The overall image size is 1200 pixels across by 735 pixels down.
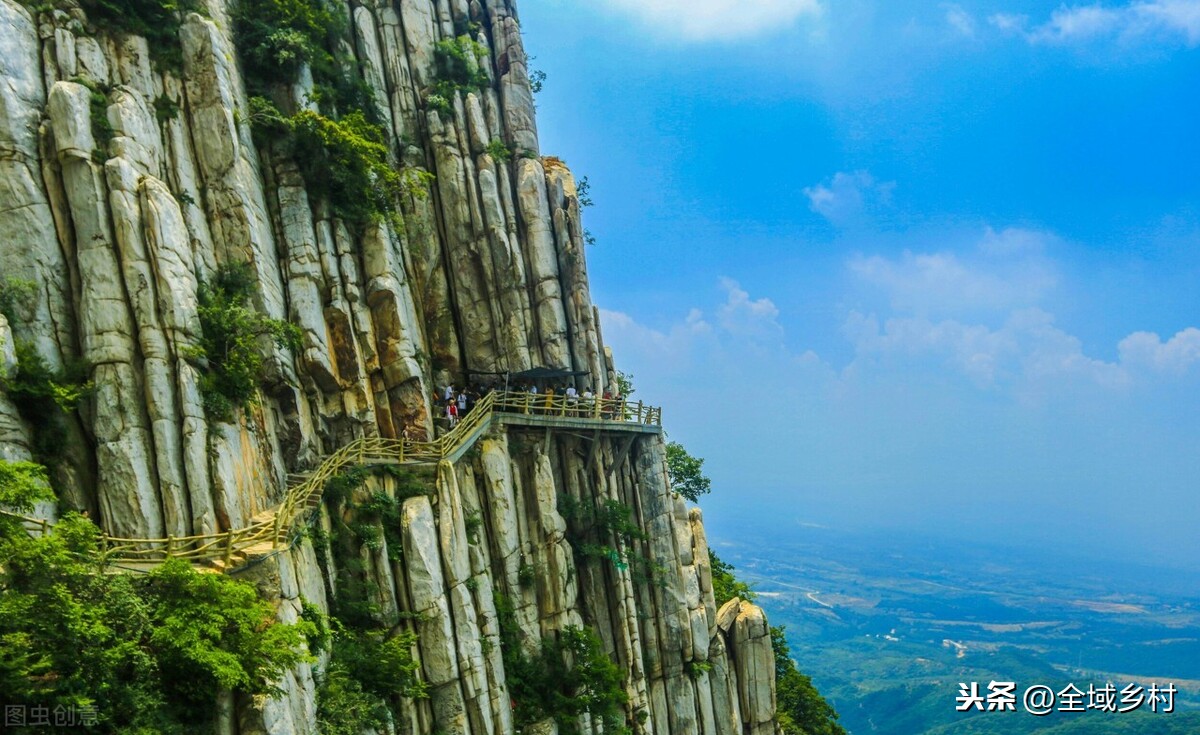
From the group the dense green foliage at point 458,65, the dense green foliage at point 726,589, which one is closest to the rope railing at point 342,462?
the dense green foliage at point 726,589

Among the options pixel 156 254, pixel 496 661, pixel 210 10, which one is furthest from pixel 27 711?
pixel 210 10

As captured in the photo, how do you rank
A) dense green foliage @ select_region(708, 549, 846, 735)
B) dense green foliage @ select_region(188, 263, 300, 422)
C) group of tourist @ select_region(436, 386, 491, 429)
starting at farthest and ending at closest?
dense green foliage @ select_region(708, 549, 846, 735) → group of tourist @ select_region(436, 386, 491, 429) → dense green foliage @ select_region(188, 263, 300, 422)

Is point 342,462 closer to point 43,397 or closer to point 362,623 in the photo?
point 362,623

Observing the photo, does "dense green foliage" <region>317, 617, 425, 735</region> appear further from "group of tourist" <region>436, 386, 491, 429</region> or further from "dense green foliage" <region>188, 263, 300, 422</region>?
"group of tourist" <region>436, 386, 491, 429</region>

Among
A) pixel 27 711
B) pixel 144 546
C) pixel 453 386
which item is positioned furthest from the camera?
pixel 453 386

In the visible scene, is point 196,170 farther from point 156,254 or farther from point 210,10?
point 210,10

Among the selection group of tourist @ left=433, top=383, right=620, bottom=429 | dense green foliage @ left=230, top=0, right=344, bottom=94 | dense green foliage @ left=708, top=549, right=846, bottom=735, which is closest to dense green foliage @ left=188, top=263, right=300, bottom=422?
group of tourist @ left=433, top=383, right=620, bottom=429
